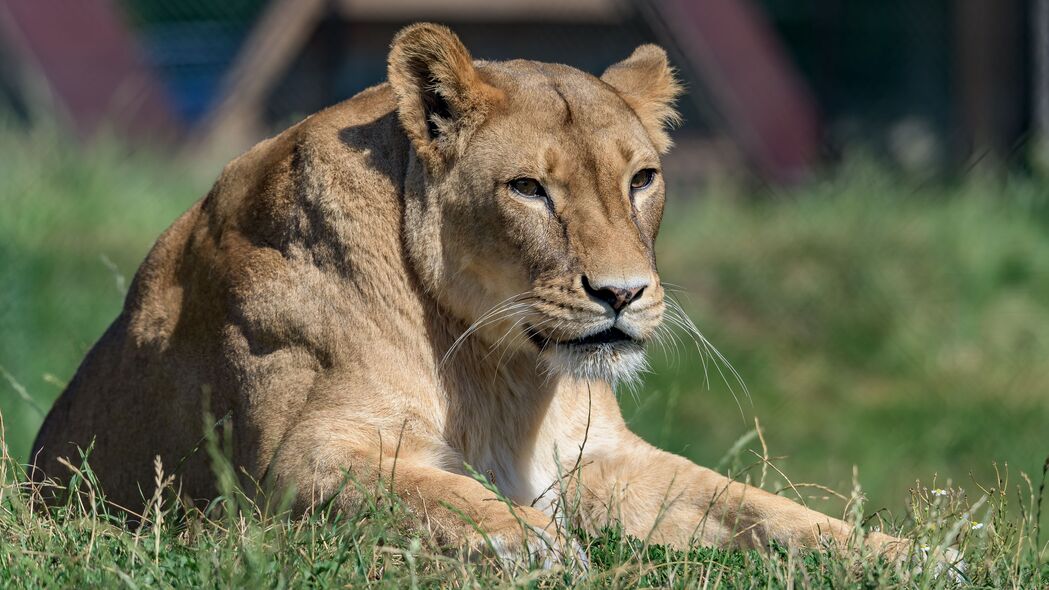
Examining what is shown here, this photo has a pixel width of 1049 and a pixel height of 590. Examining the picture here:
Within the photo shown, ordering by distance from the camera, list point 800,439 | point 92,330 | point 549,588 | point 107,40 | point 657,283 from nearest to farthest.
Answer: point 549,588, point 657,283, point 92,330, point 800,439, point 107,40

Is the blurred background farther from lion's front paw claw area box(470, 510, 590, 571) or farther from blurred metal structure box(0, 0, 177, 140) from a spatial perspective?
lion's front paw claw area box(470, 510, 590, 571)

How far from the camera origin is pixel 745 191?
9.66m

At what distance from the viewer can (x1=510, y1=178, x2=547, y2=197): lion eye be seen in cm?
332

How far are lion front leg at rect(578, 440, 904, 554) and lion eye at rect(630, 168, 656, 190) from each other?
642mm

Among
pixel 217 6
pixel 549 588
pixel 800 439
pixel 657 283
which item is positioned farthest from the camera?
pixel 217 6

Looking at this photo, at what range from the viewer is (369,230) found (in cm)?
337

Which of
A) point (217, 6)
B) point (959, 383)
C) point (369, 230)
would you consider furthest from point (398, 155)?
point (217, 6)

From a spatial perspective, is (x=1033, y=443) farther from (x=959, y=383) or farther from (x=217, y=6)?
(x=217, y=6)

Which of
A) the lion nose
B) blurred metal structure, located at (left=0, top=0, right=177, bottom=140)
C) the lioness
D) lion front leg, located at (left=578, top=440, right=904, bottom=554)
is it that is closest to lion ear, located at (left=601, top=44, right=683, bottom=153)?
the lioness

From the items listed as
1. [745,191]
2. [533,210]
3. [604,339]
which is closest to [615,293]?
[604,339]

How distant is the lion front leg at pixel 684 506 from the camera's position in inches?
128

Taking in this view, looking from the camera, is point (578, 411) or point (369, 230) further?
point (578, 411)

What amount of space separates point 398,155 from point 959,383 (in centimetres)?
550

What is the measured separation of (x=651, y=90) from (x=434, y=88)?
2.20 feet
